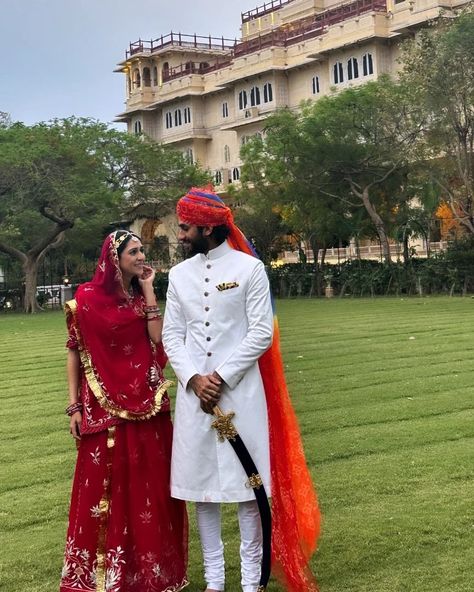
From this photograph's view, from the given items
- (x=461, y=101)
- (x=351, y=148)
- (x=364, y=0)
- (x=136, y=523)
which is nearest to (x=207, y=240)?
(x=136, y=523)

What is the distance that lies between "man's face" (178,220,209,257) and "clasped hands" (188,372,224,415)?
57 centimetres

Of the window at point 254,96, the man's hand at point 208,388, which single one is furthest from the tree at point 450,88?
the man's hand at point 208,388

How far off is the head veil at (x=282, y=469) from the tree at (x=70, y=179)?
2488 cm

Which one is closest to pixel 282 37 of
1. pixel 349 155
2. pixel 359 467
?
pixel 349 155

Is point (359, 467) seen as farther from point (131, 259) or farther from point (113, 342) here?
point (131, 259)

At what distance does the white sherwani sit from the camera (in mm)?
3375

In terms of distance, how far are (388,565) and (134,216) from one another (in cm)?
3291

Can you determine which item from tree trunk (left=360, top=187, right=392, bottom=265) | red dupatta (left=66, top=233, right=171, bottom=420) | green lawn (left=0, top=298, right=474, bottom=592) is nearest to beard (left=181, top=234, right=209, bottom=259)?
red dupatta (left=66, top=233, right=171, bottom=420)

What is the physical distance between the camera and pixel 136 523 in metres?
3.56

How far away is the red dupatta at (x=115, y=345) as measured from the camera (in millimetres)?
3658

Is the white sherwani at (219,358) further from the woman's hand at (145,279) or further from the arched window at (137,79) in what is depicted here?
the arched window at (137,79)

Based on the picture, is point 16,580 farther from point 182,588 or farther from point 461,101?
point 461,101

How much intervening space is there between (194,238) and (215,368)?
1.85 feet

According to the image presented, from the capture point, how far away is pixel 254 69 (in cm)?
4297
